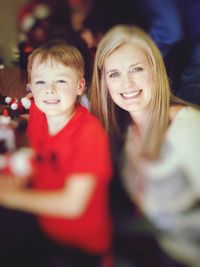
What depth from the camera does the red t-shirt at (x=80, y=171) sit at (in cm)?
79


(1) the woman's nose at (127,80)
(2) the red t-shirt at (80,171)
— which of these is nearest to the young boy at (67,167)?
(2) the red t-shirt at (80,171)

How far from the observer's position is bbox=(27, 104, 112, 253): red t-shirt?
788 mm

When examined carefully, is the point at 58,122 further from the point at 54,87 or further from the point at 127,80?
the point at 127,80

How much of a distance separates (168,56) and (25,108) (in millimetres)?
422

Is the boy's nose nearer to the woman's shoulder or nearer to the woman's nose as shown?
the woman's nose

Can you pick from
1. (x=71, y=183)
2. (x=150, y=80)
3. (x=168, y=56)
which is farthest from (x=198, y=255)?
(x=168, y=56)

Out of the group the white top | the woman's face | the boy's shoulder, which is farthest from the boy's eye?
the white top

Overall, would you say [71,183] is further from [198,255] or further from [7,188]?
[198,255]

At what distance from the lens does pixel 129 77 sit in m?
0.91

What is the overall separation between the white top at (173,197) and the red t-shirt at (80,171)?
0.08m

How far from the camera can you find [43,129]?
90 cm

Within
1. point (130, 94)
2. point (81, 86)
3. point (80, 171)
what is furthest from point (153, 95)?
point (80, 171)

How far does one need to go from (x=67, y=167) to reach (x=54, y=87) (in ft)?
0.62

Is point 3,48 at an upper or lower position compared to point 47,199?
upper
